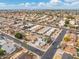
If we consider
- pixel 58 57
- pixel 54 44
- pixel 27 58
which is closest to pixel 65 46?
pixel 54 44

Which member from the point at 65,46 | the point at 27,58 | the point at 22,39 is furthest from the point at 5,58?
the point at 22,39

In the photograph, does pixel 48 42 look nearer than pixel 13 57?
No

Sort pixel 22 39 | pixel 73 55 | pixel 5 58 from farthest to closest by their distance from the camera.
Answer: pixel 22 39 → pixel 73 55 → pixel 5 58

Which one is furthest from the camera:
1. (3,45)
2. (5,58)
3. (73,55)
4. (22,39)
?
(22,39)

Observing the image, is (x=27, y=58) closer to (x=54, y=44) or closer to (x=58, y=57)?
(x=58, y=57)

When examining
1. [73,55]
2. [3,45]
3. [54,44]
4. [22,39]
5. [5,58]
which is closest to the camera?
[5,58]

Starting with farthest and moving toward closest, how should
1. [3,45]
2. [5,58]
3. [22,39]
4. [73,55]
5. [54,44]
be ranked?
[22,39] → [54,44] → [3,45] → [73,55] → [5,58]

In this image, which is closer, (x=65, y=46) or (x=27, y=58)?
(x=27, y=58)

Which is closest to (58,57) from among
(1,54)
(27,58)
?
(27,58)

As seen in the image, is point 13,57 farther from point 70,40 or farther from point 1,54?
point 70,40
